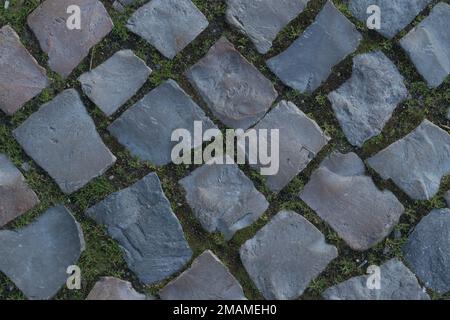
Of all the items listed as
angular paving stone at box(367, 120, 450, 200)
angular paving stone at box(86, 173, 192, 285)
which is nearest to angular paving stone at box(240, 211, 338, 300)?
angular paving stone at box(86, 173, 192, 285)

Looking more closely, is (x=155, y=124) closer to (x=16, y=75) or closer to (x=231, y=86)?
(x=231, y=86)

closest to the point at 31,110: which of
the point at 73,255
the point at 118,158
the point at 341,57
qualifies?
the point at 118,158

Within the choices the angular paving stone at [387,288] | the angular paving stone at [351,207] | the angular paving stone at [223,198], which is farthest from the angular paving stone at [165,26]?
the angular paving stone at [387,288]

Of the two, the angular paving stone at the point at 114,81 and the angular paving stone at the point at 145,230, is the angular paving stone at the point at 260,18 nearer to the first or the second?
the angular paving stone at the point at 114,81

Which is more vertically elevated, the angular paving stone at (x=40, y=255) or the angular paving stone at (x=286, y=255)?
the angular paving stone at (x=286, y=255)

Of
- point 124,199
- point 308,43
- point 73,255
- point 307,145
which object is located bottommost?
point 73,255

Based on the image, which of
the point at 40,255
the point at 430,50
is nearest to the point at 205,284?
the point at 40,255

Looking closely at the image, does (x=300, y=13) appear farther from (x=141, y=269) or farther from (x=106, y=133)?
(x=141, y=269)
